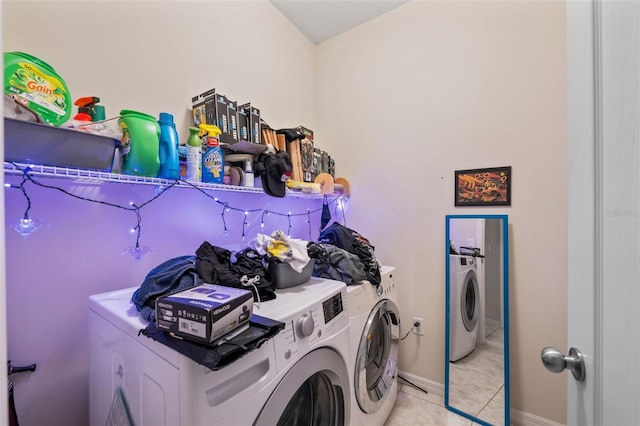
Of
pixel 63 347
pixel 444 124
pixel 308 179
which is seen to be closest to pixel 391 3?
pixel 444 124

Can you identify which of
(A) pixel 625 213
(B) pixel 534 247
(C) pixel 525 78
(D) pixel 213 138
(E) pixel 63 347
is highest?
(C) pixel 525 78

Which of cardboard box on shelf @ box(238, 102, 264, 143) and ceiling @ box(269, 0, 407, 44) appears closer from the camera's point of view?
cardboard box on shelf @ box(238, 102, 264, 143)

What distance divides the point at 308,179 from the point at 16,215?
150 centimetres

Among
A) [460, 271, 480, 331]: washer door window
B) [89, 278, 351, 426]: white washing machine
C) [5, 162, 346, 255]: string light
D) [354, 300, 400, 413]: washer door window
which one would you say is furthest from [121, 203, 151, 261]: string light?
[460, 271, 480, 331]: washer door window

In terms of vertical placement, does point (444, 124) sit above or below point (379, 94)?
below

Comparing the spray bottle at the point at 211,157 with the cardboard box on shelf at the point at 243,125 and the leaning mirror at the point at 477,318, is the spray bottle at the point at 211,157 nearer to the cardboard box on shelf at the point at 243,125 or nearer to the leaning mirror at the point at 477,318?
the cardboard box on shelf at the point at 243,125

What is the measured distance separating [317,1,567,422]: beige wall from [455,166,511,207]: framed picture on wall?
51 mm

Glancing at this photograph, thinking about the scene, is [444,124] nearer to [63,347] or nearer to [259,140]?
[259,140]

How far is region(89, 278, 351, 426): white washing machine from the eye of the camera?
2.13 ft

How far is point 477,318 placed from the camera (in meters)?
1.82

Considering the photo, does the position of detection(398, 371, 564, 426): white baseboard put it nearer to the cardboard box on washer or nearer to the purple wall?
the cardboard box on washer

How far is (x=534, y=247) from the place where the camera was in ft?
5.42

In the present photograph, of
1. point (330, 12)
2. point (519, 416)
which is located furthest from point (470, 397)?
point (330, 12)

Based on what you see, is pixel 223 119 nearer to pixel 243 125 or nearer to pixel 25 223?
pixel 243 125
